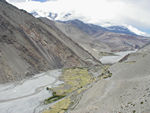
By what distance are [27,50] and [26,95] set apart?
32.1 metres

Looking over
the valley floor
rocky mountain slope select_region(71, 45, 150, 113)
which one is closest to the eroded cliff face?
the valley floor

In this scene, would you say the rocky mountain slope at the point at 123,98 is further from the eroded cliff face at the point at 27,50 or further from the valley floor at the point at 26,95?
the eroded cliff face at the point at 27,50

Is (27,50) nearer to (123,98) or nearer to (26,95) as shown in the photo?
(26,95)

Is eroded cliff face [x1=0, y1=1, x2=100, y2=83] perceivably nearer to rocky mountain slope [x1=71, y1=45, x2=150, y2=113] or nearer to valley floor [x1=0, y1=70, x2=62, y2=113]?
valley floor [x1=0, y1=70, x2=62, y2=113]

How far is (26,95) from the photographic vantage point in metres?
44.9

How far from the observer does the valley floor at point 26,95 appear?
35703mm

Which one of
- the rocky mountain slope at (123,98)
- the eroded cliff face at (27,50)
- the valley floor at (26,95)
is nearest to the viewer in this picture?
the rocky mountain slope at (123,98)

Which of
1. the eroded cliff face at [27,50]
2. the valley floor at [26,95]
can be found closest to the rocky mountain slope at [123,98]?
the valley floor at [26,95]

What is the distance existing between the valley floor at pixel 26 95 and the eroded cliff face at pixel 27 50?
17.6 ft

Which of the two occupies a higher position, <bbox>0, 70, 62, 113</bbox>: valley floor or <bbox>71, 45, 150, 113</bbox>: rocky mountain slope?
<bbox>71, 45, 150, 113</bbox>: rocky mountain slope

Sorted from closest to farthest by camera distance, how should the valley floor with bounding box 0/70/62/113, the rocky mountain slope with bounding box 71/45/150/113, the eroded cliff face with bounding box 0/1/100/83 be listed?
the rocky mountain slope with bounding box 71/45/150/113
the valley floor with bounding box 0/70/62/113
the eroded cliff face with bounding box 0/1/100/83

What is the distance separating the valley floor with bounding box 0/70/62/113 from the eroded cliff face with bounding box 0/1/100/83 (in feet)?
17.6

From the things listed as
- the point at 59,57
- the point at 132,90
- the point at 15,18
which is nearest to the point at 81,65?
the point at 59,57

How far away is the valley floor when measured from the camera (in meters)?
35.7
